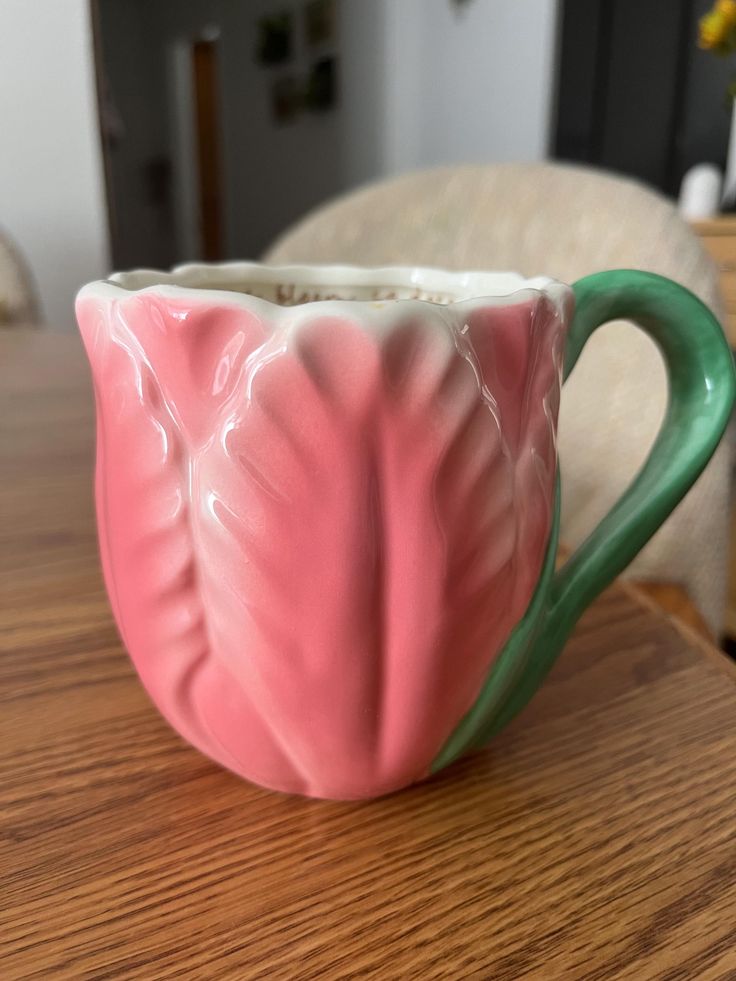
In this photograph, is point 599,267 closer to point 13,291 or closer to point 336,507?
point 336,507

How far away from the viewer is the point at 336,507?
19 cm

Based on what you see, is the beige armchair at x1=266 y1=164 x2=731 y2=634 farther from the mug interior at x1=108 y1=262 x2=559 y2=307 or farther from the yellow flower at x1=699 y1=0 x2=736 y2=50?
the yellow flower at x1=699 y1=0 x2=736 y2=50

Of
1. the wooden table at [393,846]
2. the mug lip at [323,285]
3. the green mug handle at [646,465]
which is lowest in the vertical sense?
the wooden table at [393,846]

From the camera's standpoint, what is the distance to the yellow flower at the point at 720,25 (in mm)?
1359

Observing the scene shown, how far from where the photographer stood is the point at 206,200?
15.7ft

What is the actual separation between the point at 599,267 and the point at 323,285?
1.28 ft

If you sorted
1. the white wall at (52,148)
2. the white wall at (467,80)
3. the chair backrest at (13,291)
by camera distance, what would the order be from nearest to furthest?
1. the chair backrest at (13,291)
2. the white wall at (52,148)
3. the white wall at (467,80)

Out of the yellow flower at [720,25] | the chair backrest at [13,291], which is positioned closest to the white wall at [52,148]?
the chair backrest at [13,291]

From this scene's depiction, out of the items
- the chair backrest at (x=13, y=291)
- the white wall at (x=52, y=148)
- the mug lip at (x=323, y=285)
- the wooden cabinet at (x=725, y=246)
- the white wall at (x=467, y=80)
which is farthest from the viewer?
the white wall at (x=467, y=80)

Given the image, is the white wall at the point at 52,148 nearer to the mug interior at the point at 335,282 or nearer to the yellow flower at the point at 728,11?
the yellow flower at the point at 728,11

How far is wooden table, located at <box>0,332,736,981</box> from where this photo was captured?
0.19 metres

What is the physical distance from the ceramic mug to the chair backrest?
116cm

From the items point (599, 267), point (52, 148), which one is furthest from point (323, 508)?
point (52, 148)

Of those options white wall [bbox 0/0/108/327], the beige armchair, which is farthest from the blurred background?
the beige armchair
